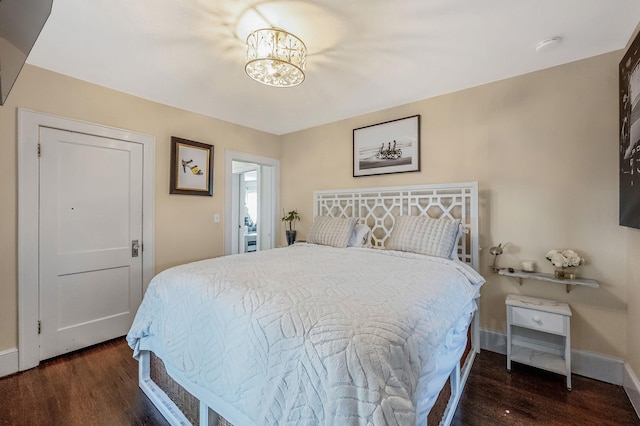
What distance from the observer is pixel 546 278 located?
2076 mm

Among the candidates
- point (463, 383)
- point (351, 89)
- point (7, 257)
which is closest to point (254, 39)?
point (351, 89)

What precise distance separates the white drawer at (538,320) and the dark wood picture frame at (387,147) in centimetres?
157

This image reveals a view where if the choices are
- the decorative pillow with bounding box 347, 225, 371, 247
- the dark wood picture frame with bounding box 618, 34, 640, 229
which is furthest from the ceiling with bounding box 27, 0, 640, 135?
the decorative pillow with bounding box 347, 225, 371, 247

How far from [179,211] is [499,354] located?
3.53 meters

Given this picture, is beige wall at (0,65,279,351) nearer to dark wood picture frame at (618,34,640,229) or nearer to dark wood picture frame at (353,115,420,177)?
dark wood picture frame at (353,115,420,177)

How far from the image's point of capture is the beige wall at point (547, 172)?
2008 mm

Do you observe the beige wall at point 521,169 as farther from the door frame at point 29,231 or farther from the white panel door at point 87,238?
the white panel door at point 87,238

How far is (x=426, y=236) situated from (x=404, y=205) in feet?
2.36

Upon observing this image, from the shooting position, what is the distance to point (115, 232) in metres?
2.63

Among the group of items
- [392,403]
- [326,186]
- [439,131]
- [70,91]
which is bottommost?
[392,403]

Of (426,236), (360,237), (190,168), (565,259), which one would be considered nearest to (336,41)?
(426,236)

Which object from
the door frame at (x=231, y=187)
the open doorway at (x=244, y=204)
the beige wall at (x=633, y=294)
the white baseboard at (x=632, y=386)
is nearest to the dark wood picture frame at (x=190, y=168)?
the door frame at (x=231, y=187)

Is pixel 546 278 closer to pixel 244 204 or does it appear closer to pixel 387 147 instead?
pixel 387 147

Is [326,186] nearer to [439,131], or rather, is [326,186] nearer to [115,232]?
[439,131]
